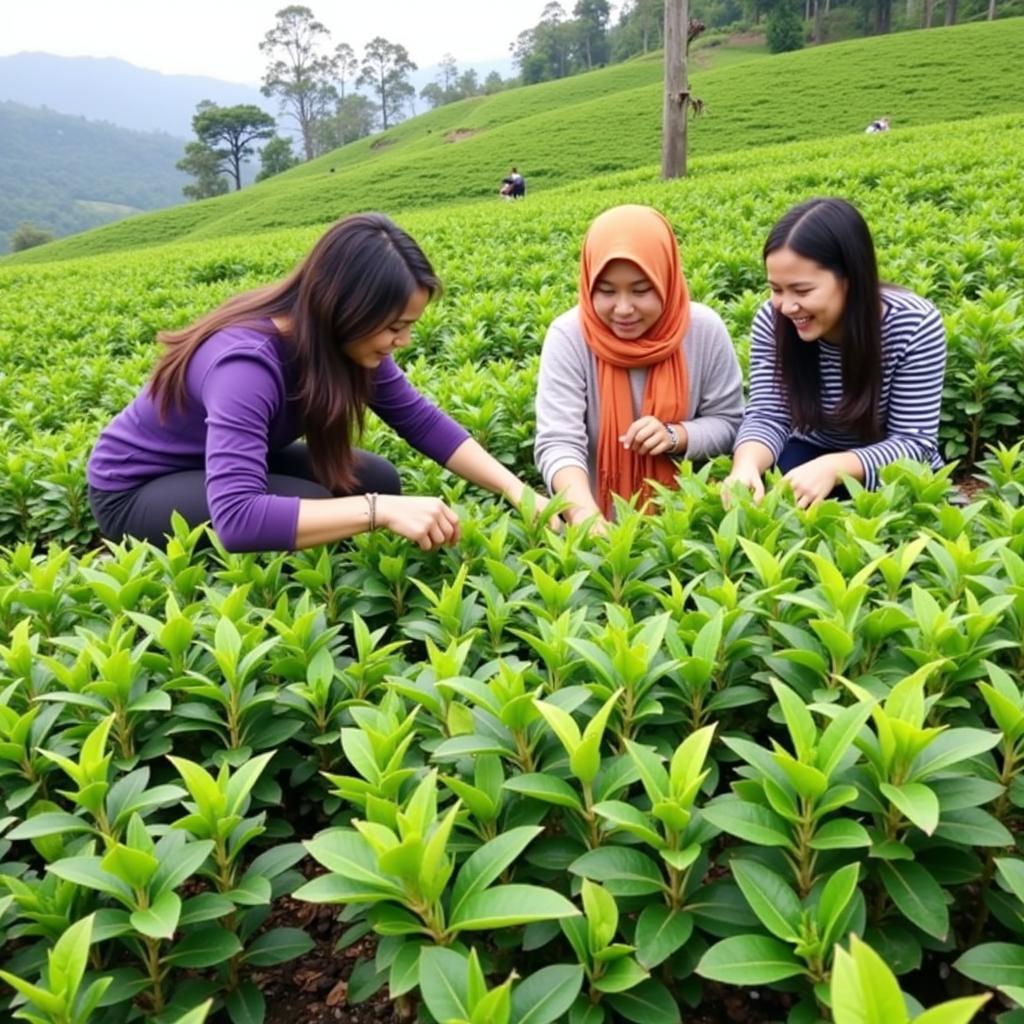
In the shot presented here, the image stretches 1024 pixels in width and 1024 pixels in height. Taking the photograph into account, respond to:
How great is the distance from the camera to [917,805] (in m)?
1.23

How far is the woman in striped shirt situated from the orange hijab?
1.08ft

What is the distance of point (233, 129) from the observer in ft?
229

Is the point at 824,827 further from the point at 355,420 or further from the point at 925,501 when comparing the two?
the point at 355,420

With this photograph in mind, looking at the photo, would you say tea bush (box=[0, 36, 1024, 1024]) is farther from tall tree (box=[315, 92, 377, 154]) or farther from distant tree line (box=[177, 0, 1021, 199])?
tall tree (box=[315, 92, 377, 154])

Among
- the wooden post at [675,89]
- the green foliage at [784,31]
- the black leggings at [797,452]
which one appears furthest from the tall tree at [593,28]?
the black leggings at [797,452]

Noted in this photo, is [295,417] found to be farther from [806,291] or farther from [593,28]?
[593,28]

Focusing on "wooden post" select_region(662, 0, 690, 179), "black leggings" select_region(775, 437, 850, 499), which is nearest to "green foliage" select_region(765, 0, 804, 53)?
"wooden post" select_region(662, 0, 690, 179)

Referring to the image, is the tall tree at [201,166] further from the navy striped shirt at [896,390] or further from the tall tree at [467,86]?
the navy striped shirt at [896,390]

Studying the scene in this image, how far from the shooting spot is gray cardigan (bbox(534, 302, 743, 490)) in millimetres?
3537

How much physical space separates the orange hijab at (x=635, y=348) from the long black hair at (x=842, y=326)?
1.25ft

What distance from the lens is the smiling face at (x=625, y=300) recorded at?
3299 millimetres

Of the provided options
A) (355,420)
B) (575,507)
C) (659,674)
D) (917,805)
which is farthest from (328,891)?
(355,420)

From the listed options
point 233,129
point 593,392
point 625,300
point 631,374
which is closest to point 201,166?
point 233,129

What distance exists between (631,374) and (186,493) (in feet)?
5.71
